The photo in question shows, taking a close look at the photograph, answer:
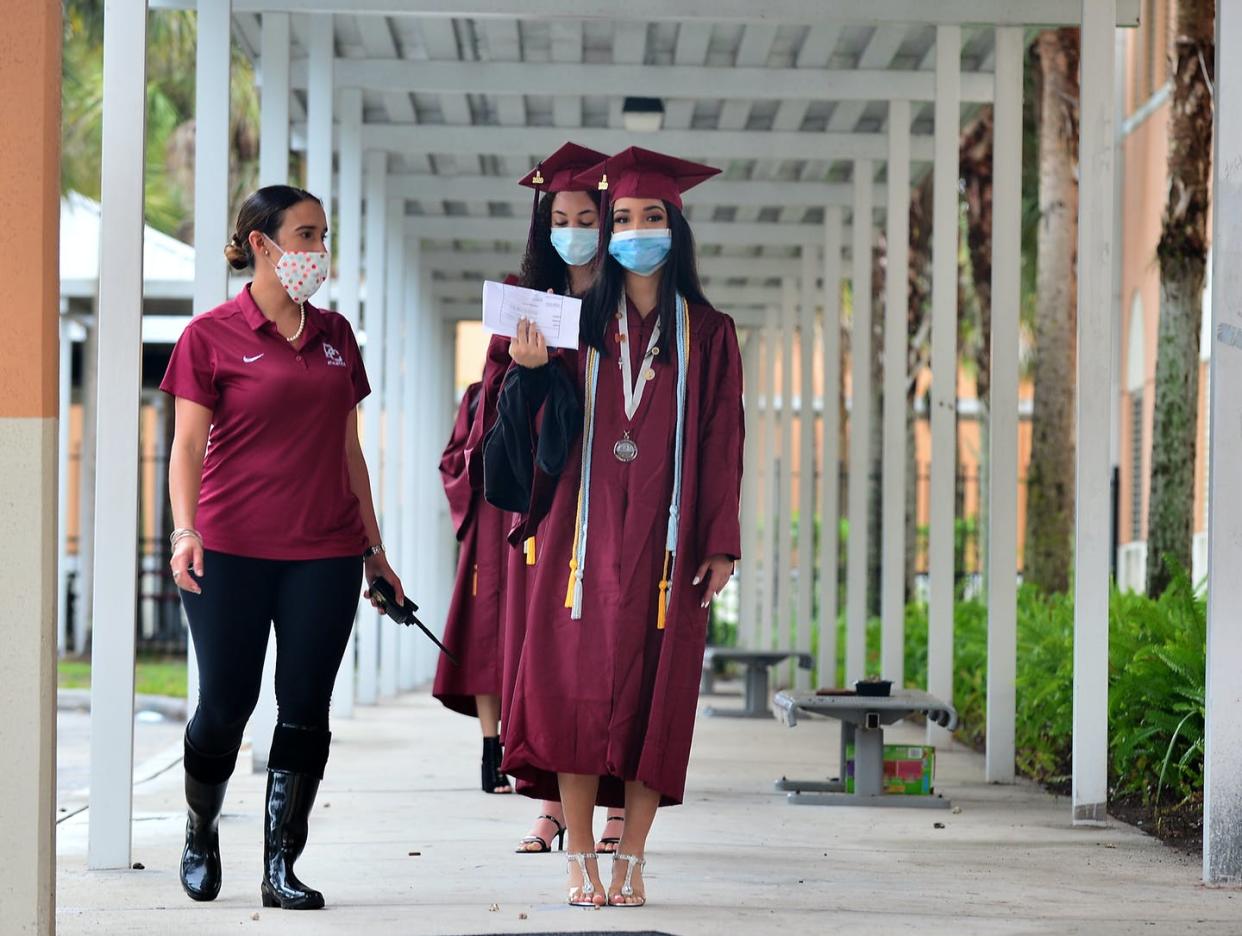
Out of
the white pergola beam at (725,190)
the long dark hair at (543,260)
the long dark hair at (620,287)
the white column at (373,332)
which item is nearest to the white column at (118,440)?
the long dark hair at (543,260)

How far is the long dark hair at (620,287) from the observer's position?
18.4ft

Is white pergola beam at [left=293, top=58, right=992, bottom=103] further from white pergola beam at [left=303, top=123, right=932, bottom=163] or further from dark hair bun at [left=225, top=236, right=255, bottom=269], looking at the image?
dark hair bun at [left=225, top=236, right=255, bottom=269]

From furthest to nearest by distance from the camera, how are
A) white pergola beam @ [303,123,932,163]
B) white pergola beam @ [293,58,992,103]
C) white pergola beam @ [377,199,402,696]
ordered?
white pergola beam @ [377,199,402,696], white pergola beam @ [303,123,932,163], white pergola beam @ [293,58,992,103]

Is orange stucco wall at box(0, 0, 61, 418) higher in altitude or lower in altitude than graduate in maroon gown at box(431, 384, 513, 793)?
higher

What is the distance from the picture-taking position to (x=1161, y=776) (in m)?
7.98

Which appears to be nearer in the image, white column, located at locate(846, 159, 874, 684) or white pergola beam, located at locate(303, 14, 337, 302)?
white pergola beam, located at locate(303, 14, 337, 302)

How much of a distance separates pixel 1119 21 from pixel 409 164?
7.10m

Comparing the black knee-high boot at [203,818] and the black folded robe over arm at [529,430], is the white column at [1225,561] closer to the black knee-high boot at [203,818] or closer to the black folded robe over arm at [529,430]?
the black folded robe over arm at [529,430]

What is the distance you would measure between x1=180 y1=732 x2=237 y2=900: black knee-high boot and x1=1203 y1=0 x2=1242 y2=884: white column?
3.00 metres

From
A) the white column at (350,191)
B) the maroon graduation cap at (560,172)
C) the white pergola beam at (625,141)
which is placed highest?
the white pergola beam at (625,141)

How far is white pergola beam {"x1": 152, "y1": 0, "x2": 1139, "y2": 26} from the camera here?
9.30m

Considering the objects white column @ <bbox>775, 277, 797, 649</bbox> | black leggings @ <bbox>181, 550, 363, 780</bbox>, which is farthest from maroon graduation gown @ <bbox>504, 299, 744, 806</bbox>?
white column @ <bbox>775, 277, 797, 649</bbox>

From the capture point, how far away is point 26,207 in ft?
14.7

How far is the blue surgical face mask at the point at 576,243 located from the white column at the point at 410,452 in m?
10.0
